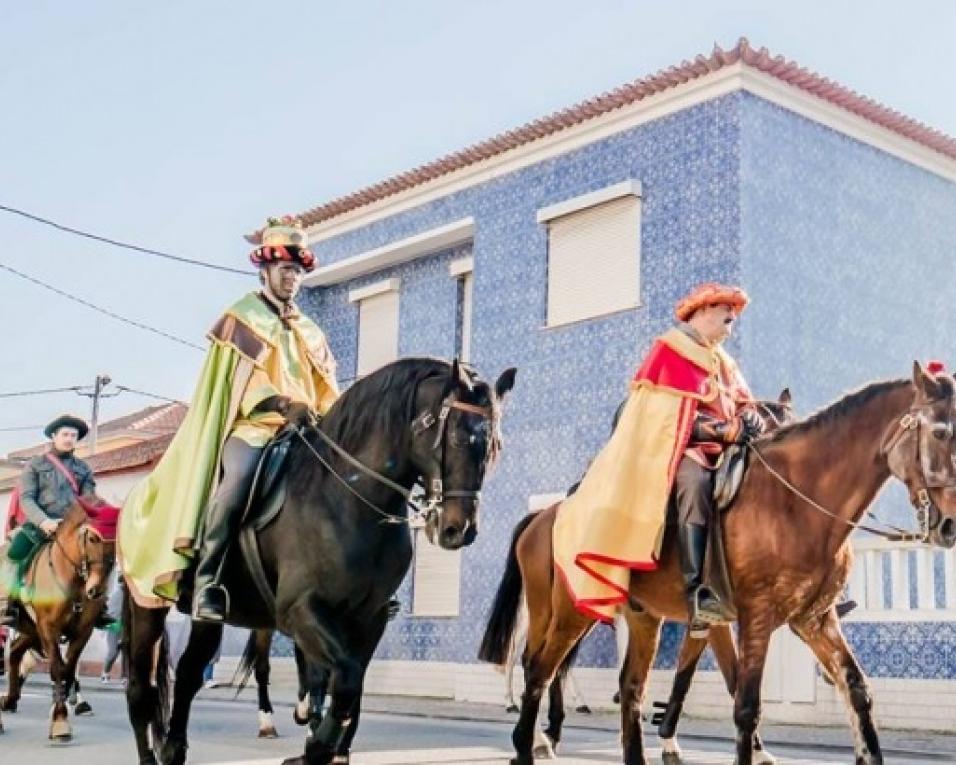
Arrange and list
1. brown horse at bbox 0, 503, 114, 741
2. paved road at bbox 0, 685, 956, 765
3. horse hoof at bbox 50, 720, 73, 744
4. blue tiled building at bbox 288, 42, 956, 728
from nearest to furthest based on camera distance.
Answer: paved road at bbox 0, 685, 956, 765 → horse hoof at bbox 50, 720, 73, 744 → brown horse at bbox 0, 503, 114, 741 → blue tiled building at bbox 288, 42, 956, 728

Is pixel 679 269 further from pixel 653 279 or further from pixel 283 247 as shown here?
pixel 283 247

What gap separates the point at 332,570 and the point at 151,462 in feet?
74.4

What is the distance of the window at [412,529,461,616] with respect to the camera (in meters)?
19.5

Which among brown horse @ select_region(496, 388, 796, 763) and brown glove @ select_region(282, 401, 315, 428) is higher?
brown glove @ select_region(282, 401, 315, 428)

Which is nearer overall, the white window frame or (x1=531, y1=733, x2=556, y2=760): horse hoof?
(x1=531, y1=733, x2=556, y2=760): horse hoof

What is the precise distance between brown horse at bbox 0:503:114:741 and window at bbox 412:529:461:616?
7.79 m

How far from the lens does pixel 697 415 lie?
7590mm

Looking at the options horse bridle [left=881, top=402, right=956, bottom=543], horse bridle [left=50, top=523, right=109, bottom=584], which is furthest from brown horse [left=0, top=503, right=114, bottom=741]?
horse bridle [left=881, top=402, right=956, bottom=543]

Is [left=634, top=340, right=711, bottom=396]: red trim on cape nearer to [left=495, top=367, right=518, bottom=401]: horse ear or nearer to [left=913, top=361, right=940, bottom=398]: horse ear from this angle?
[left=913, top=361, right=940, bottom=398]: horse ear

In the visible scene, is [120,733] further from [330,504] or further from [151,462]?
→ [151,462]

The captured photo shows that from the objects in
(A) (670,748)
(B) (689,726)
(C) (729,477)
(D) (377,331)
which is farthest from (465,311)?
(C) (729,477)

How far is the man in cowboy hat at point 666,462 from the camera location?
7.32 m

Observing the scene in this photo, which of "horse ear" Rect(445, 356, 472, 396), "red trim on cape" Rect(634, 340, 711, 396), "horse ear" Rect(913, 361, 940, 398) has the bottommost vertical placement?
"horse ear" Rect(445, 356, 472, 396)

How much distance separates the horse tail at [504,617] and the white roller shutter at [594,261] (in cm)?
769
